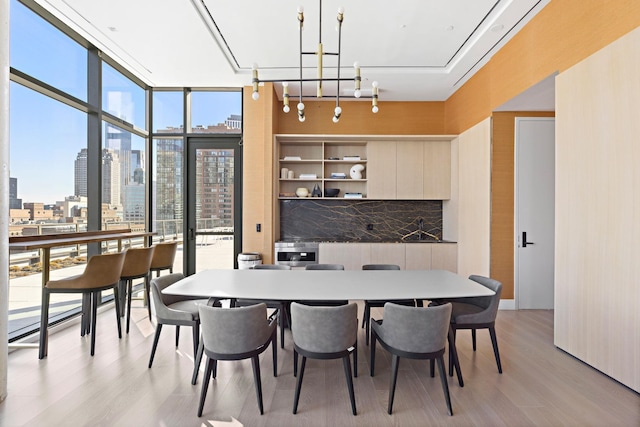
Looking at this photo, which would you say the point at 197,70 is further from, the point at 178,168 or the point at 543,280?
the point at 543,280

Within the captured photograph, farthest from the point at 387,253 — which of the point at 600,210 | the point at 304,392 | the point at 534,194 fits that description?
the point at 304,392

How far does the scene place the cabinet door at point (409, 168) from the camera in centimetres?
567

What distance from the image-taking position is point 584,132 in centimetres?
293

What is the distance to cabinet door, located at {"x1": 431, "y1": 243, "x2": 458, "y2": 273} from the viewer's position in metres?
5.41

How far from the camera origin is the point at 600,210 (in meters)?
2.74

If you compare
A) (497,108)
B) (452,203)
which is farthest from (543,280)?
(497,108)

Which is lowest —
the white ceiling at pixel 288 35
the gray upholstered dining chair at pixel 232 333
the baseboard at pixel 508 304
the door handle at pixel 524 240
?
the baseboard at pixel 508 304

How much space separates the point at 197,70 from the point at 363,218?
11.5ft

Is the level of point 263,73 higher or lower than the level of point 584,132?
higher

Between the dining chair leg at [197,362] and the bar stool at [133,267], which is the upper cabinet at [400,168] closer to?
the bar stool at [133,267]

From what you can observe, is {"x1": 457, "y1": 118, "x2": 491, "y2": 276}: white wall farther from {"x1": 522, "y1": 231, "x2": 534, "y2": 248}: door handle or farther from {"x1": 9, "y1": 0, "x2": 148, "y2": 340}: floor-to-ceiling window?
{"x1": 9, "y1": 0, "x2": 148, "y2": 340}: floor-to-ceiling window

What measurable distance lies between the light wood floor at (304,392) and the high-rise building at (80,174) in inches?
71.3

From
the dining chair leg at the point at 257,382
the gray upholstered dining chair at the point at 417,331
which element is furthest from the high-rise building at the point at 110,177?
the gray upholstered dining chair at the point at 417,331

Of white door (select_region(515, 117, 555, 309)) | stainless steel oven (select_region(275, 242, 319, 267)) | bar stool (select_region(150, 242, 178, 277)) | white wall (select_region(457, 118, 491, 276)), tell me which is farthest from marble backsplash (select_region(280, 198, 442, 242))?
bar stool (select_region(150, 242, 178, 277))
